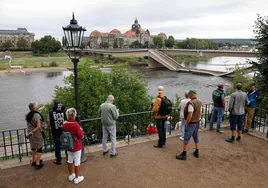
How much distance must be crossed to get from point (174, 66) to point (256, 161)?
59.9m

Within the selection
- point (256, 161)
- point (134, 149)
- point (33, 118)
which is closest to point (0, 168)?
point (33, 118)

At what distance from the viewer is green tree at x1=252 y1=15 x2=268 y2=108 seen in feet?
35.0

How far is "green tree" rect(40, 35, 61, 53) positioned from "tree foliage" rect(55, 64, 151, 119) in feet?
281

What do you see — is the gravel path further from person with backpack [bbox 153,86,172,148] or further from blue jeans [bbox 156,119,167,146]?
person with backpack [bbox 153,86,172,148]

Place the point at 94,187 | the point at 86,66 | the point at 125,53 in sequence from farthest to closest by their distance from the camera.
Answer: the point at 125,53, the point at 86,66, the point at 94,187

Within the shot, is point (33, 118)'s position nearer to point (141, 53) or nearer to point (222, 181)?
point (222, 181)

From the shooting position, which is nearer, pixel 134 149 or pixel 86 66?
pixel 134 149

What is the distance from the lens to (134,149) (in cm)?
713

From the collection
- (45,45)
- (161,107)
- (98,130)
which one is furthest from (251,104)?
(45,45)

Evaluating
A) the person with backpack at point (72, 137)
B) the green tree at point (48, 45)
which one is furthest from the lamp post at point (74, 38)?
the green tree at point (48, 45)

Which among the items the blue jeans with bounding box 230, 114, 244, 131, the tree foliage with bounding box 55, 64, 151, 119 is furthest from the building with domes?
the blue jeans with bounding box 230, 114, 244, 131

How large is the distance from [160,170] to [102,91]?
1037cm

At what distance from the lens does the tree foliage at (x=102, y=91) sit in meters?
14.9

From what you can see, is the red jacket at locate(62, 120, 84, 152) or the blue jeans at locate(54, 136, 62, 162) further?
the blue jeans at locate(54, 136, 62, 162)
